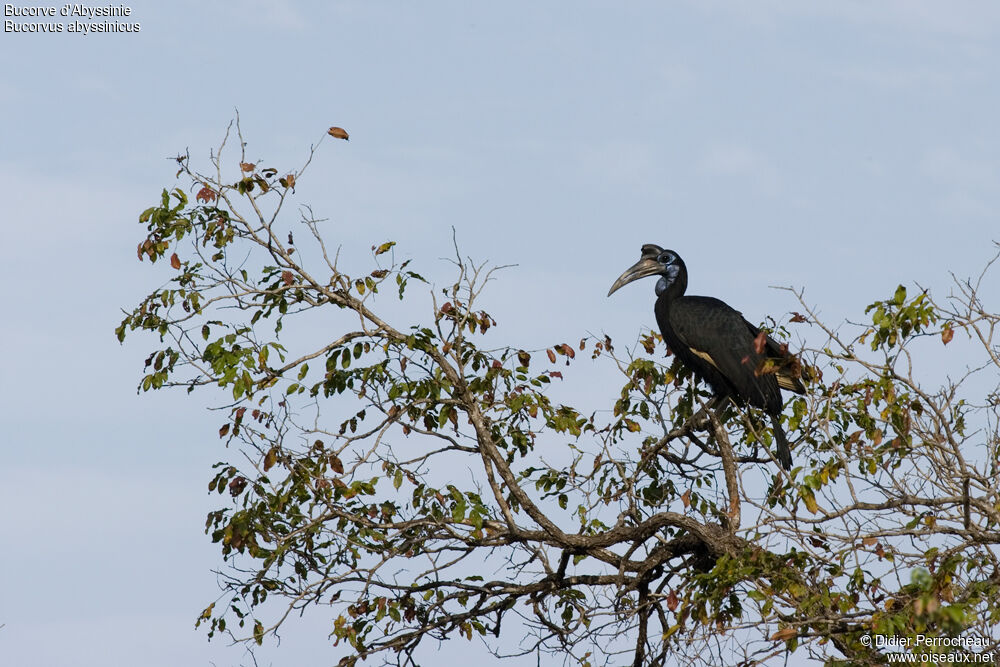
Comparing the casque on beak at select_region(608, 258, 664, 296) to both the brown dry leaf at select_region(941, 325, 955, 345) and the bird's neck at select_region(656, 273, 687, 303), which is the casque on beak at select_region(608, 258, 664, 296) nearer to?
the bird's neck at select_region(656, 273, 687, 303)

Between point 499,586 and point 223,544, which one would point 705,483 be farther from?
point 223,544

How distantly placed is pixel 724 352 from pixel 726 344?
95 millimetres

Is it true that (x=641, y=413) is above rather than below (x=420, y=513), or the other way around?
above

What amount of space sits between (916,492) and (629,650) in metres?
2.01

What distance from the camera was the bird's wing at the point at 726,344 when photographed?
9539mm

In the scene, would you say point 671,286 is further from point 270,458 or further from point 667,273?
point 270,458

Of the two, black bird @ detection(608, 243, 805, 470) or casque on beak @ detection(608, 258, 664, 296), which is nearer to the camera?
black bird @ detection(608, 243, 805, 470)

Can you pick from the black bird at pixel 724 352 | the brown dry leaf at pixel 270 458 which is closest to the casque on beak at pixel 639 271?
the black bird at pixel 724 352

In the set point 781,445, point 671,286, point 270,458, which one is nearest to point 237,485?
point 270,458

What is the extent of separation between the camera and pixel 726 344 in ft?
32.1

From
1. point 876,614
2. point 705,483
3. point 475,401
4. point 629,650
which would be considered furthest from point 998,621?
point 475,401

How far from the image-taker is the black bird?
373 inches

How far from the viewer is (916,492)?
6.66m

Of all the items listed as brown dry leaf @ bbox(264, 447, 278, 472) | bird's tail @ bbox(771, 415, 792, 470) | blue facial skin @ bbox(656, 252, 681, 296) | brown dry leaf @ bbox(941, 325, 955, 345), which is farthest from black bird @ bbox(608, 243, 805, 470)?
brown dry leaf @ bbox(264, 447, 278, 472)
